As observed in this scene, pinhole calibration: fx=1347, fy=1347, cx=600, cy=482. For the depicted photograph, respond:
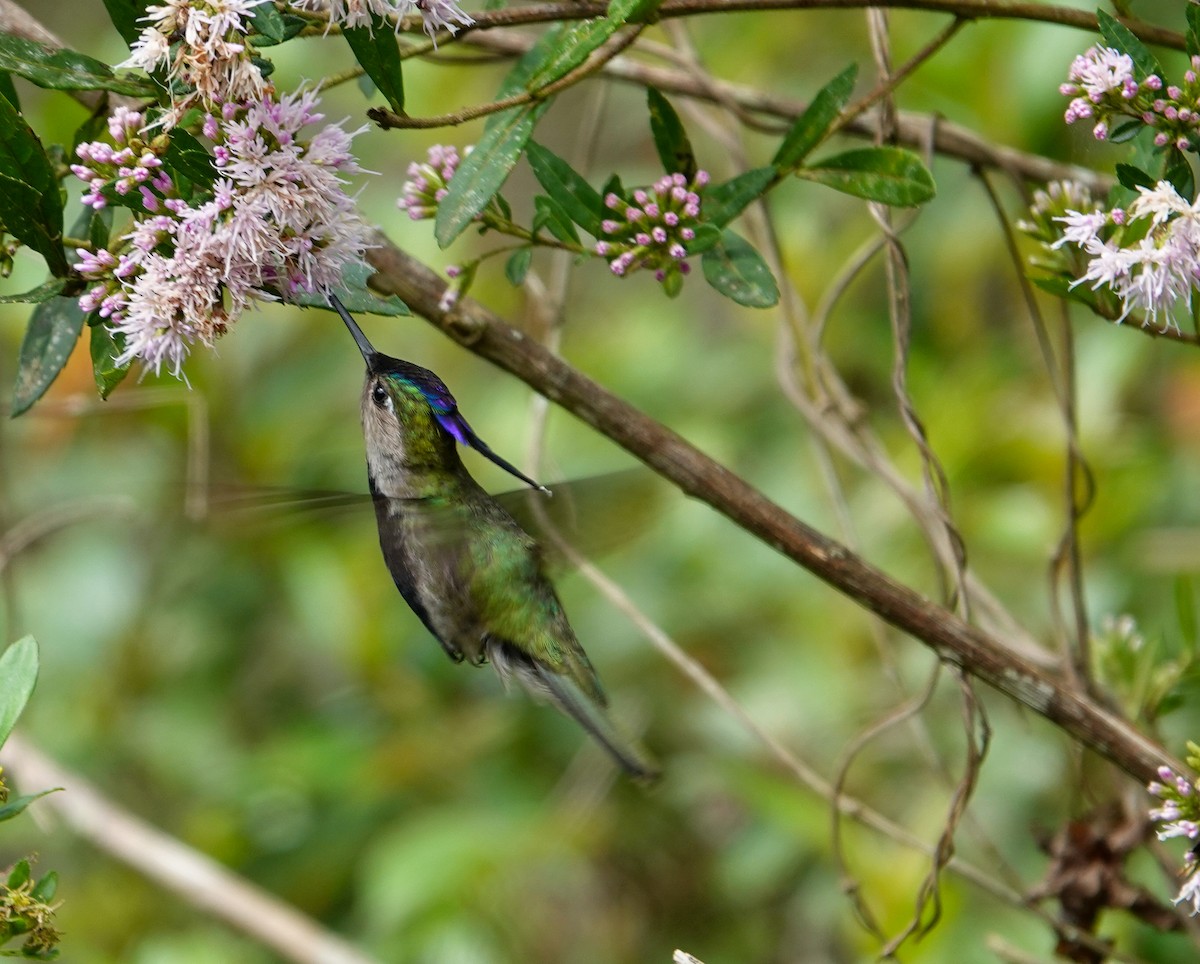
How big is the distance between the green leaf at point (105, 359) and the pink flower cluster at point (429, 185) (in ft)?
1.26

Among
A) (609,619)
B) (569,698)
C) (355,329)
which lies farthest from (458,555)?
(609,619)

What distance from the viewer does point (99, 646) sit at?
144 inches

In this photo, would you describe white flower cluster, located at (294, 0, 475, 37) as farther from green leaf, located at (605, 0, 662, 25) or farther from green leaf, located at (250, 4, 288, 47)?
green leaf, located at (605, 0, 662, 25)

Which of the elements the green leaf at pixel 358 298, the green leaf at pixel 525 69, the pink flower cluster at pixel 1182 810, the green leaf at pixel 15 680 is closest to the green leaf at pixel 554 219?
the green leaf at pixel 525 69

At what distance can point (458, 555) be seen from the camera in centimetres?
162

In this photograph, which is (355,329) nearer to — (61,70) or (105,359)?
(105,359)

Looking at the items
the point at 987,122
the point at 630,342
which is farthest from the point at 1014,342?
the point at 630,342

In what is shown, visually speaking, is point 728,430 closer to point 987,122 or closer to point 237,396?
point 987,122

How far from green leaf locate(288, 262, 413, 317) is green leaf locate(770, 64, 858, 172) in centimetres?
49

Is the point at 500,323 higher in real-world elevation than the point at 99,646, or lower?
higher

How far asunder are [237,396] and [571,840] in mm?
1543

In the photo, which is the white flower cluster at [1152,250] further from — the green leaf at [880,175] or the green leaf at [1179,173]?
the green leaf at [880,175]

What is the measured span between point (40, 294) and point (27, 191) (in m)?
0.09

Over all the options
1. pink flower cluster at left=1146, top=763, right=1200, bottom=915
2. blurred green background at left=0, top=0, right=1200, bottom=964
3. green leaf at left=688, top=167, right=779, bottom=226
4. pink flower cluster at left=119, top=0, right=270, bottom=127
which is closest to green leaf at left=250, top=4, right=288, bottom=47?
pink flower cluster at left=119, top=0, right=270, bottom=127
